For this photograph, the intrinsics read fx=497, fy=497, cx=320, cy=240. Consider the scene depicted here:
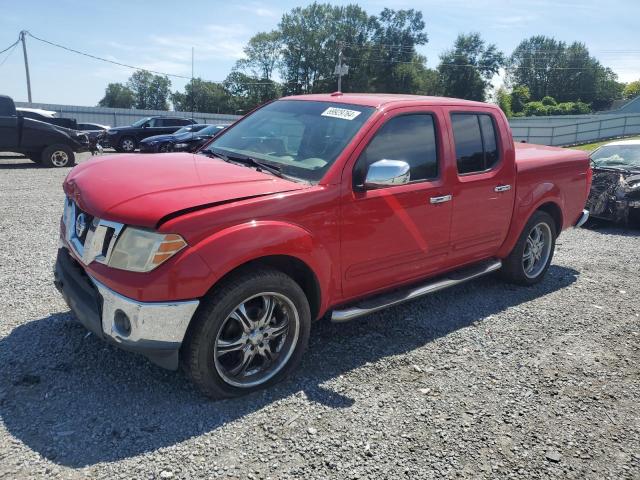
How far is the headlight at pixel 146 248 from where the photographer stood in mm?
2703

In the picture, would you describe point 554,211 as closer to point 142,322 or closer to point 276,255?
point 276,255

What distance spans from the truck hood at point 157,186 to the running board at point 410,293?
3.24 ft

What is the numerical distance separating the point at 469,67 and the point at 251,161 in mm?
82572

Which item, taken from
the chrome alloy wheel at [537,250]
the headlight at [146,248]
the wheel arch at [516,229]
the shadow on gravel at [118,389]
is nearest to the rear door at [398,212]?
the shadow on gravel at [118,389]

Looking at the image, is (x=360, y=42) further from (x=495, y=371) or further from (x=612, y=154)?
(x=495, y=371)

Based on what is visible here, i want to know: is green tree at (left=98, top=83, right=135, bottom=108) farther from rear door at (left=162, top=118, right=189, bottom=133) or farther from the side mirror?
the side mirror

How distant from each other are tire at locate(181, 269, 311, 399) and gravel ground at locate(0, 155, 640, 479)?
0.15m

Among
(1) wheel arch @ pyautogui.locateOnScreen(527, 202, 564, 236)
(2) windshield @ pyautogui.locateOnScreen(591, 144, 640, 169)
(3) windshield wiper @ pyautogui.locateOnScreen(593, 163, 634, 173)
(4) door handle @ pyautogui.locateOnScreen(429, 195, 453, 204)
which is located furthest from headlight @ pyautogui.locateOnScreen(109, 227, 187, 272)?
(2) windshield @ pyautogui.locateOnScreen(591, 144, 640, 169)

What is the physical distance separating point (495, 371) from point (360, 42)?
87.5 m

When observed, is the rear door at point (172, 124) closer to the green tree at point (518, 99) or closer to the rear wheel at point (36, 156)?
the rear wheel at point (36, 156)

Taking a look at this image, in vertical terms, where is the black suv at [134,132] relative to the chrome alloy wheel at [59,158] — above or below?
above

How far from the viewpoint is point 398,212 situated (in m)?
3.74

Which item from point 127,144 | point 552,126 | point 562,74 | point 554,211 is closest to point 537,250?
point 554,211

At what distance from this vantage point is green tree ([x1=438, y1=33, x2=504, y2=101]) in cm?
7806
